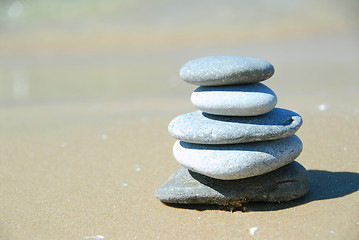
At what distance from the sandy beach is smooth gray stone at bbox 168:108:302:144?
774 mm

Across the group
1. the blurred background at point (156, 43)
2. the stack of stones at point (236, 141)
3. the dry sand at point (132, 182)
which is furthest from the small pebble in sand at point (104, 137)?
the blurred background at point (156, 43)

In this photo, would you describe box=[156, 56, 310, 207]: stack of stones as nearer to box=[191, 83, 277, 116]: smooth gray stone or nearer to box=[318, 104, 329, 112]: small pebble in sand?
box=[191, 83, 277, 116]: smooth gray stone

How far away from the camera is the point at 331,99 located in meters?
8.01

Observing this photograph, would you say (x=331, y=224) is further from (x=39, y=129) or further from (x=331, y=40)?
A: (x=331, y=40)

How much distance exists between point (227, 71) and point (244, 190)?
121cm

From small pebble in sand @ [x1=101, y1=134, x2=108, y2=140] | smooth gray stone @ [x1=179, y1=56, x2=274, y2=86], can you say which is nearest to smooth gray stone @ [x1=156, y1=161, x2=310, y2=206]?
smooth gray stone @ [x1=179, y1=56, x2=274, y2=86]

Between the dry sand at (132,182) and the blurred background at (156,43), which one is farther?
the blurred background at (156,43)

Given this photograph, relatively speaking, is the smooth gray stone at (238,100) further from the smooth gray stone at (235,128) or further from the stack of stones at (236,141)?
the smooth gray stone at (235,128)

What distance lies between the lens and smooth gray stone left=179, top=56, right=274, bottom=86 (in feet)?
11.6

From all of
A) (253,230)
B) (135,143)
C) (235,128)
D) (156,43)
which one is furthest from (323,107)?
(156,43)

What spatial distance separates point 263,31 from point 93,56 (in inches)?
357

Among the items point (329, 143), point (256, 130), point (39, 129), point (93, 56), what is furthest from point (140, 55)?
point (256, 130)

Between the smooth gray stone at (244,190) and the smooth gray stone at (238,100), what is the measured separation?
71 cm

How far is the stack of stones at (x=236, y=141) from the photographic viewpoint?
352 centimetres
